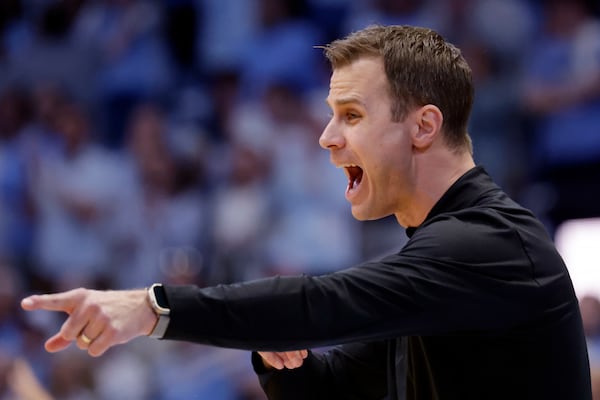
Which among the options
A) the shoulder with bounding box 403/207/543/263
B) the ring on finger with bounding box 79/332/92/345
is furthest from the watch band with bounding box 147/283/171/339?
the shoulder with bounding box 403/207/543/263

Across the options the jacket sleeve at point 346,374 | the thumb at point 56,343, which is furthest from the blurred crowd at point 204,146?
the thumb at point 56,343

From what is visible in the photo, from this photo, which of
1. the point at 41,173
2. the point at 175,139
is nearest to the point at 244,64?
the point at 175,139

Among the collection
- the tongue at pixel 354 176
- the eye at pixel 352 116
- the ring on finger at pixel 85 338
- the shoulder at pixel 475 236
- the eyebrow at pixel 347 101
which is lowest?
the ring on finger at pixel 85 338

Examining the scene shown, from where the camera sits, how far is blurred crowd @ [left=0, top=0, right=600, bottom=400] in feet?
18.5

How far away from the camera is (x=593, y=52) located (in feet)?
18.0

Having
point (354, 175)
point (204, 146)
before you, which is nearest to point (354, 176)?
point (354, 175)

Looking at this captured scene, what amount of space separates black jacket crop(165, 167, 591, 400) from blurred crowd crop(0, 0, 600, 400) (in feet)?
9.18

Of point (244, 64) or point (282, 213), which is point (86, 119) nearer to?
point (244, 64)

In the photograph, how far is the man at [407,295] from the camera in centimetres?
187

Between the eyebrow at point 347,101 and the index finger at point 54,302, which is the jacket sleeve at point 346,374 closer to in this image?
the eyebrow at point 347,101

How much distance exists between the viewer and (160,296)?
1.84m

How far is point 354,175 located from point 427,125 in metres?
0.25

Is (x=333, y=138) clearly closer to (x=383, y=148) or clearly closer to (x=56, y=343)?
(x=383, y=148)

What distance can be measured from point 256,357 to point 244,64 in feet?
16.1
